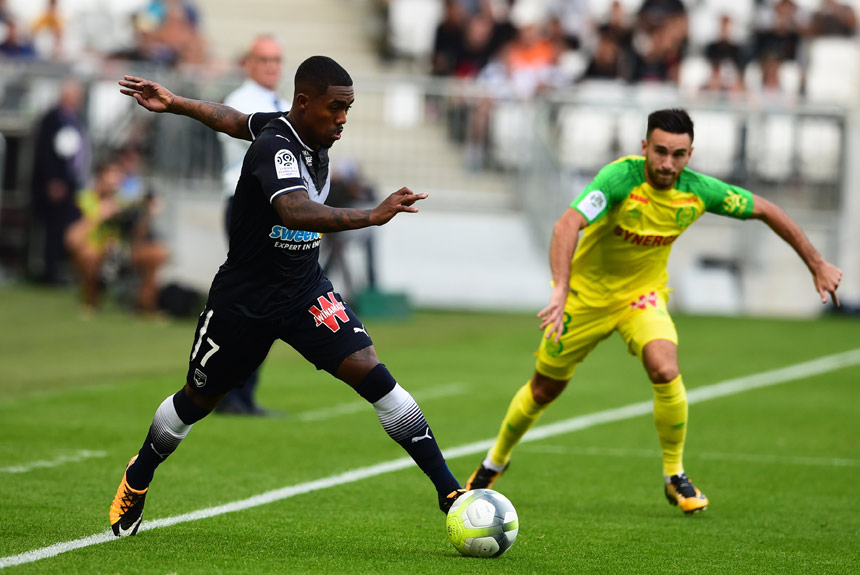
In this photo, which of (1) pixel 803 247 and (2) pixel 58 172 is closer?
(1) pixel 803 247

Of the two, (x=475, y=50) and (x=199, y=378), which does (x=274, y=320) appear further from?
(x=475, y=50)

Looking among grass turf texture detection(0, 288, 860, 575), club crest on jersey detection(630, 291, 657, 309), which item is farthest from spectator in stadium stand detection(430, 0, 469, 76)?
club crest on jersey detection(630, 291, 657, 309)

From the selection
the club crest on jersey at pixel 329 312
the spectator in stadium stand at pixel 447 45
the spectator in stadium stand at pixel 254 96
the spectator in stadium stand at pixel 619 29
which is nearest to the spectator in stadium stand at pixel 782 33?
→ the spectator in stadium stand at pixel 619 29

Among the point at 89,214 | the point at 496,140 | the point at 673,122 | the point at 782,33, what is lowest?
the point at 89,214

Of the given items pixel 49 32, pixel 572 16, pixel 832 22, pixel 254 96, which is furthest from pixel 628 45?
pixel 254 96

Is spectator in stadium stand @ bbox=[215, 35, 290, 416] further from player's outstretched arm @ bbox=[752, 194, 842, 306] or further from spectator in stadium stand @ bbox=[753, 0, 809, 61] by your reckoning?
spectator in stadium stand @ bbox=[753, 0, 809, 61]

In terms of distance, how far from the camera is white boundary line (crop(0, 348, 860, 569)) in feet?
20.6

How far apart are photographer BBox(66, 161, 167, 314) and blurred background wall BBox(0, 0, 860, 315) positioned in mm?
1947

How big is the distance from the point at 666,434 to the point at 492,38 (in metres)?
17.0

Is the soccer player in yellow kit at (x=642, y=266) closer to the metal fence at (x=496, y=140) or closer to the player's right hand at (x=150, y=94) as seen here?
the player's right hand at (x=150, y=94)

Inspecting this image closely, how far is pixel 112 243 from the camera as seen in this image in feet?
63.4

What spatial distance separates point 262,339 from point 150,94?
131 cm

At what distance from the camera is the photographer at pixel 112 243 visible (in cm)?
1878

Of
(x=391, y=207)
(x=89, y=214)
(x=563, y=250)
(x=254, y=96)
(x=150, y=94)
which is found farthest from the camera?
(x=89, y=214)
